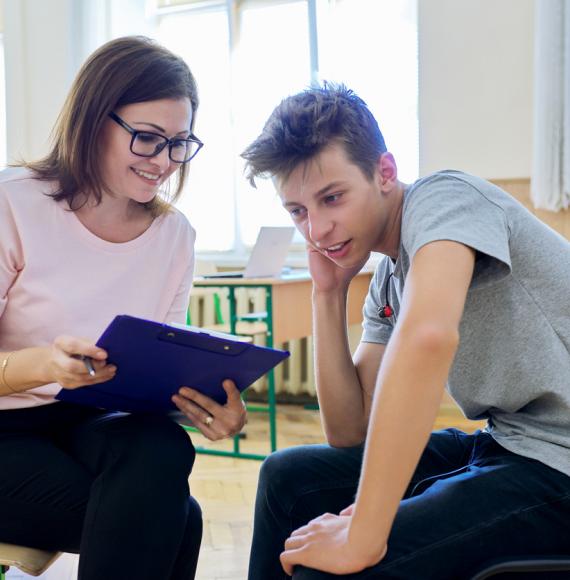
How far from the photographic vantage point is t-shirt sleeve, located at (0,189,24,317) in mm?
1359

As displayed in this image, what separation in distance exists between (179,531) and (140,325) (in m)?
0.37

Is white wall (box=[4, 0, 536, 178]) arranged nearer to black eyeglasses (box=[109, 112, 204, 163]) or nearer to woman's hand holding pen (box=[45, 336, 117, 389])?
black eyeglasses (box=[109, 112, 204, 163])

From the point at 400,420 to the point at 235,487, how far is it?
2276 mm

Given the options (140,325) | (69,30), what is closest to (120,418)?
(140,325)

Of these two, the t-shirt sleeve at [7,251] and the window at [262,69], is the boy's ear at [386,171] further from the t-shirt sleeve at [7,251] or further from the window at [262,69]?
the window at [262,69]

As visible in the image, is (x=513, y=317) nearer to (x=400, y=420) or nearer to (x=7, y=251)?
(x=400, y=420)

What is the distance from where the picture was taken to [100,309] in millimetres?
1444

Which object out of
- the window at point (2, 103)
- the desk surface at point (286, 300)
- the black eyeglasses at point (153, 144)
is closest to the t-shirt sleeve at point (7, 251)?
the black eyeglasses at point (153, 144)

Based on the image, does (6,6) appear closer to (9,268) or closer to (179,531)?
(9,268)

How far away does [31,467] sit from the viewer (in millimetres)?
1228

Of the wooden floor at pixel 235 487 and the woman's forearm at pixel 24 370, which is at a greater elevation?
the woman's forearm at pixel 24 370

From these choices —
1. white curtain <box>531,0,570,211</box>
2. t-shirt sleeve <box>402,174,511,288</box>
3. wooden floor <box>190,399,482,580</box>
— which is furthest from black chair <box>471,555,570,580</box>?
white curtain <box>531,0,570,211</box>

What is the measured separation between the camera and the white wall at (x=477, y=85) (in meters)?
4.05

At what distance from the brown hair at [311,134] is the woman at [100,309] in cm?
35
